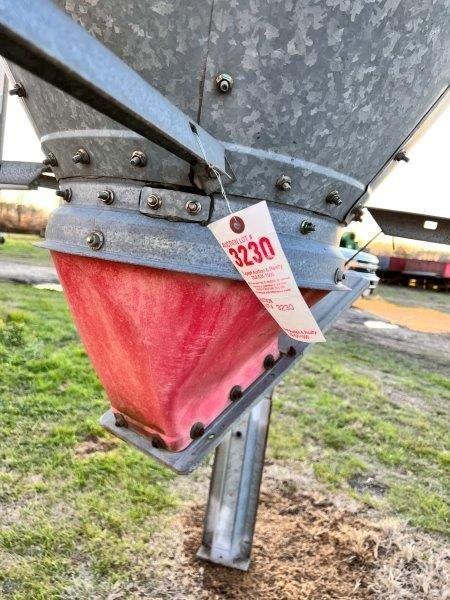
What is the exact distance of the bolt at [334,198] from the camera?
1.05 meters

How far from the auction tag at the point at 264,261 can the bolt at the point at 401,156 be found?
51 centimetres

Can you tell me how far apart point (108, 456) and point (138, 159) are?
3135 millimetres

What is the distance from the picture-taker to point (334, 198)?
1.05 metres

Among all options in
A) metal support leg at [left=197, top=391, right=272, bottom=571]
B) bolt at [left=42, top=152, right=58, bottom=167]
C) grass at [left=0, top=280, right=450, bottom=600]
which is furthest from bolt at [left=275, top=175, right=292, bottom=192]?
grass at [left=0, top=280, right=450, bottom=600]

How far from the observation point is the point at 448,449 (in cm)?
443

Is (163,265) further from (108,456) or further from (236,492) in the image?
(108,456)

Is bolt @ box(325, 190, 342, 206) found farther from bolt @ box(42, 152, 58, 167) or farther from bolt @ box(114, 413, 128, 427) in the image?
bolt @ box(114, 413, 128, 427)

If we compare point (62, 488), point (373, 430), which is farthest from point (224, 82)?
point (373, 430)

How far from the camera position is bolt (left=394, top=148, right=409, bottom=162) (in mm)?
1166

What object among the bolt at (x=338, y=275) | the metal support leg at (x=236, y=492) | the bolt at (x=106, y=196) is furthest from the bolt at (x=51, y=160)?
the metal support leg at (x=236, y=492)

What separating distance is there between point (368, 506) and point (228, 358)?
2.72 meters

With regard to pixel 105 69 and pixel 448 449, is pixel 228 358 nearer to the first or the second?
pixel 105 69

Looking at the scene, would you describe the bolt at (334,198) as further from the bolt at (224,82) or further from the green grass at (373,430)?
the green grass at (373,430)

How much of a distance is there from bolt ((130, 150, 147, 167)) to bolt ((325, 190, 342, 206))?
0.38 meters
